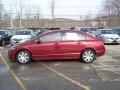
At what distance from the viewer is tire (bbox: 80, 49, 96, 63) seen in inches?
594

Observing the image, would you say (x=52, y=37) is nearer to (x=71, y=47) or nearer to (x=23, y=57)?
(x=71, y=47)

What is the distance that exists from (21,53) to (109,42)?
585 inches

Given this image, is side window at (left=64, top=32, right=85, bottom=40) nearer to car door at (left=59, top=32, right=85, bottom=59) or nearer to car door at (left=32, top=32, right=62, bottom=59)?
car door at (left=59, top=32, right=85, bottom=59)

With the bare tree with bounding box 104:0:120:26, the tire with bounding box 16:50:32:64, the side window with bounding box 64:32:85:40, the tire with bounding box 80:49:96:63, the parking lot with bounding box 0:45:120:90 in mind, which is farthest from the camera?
the bare tree with bounding box 104:0:120:26

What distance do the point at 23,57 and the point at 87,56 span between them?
283cm

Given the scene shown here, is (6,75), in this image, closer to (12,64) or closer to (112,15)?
(12,64)

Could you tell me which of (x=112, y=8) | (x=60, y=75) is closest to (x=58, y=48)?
(x=60, y=75)

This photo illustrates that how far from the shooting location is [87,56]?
15.1 metres

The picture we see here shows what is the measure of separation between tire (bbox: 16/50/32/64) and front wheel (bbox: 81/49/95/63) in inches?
92.8

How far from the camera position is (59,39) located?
49.8ft

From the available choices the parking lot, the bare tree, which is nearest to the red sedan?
the parking lot

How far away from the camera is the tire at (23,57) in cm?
1493

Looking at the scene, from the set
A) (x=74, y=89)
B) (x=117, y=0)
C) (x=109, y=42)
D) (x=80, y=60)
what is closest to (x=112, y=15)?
(x=117, y=0)

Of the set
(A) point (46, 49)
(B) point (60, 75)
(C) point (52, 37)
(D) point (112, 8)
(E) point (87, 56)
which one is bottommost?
(B) point (60, 75)
